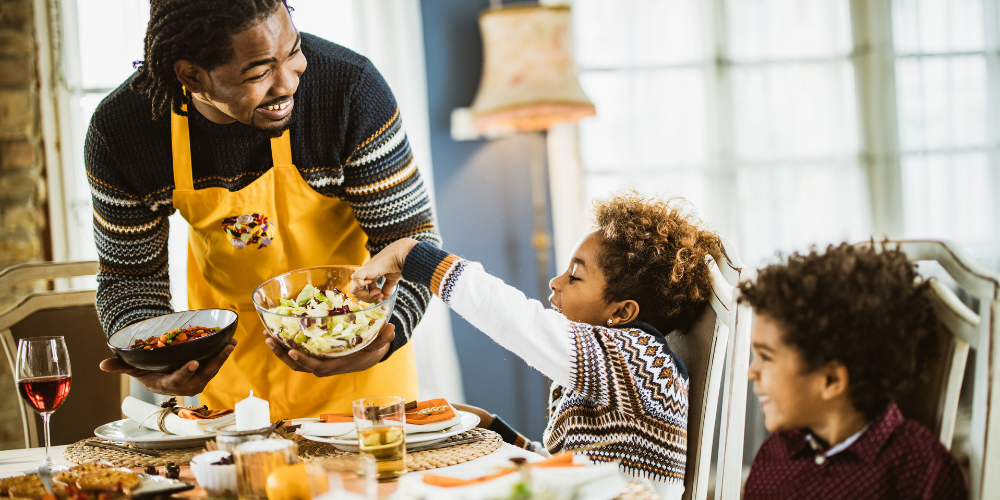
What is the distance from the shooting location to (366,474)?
73 centimetres

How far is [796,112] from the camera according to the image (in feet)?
9.65

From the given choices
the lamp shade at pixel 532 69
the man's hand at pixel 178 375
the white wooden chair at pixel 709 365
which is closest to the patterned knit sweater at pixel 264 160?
the man's hand at pixel 178 375

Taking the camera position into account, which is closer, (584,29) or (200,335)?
(200,335)

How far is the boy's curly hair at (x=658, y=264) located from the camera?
129 cm

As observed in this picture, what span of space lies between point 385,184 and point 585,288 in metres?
0.43

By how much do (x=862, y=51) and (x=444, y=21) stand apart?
5.53 feet

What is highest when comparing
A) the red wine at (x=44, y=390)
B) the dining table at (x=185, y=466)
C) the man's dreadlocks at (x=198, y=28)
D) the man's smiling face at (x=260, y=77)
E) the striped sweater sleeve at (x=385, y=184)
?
the man's dreadlocks at (x=198, y=28)

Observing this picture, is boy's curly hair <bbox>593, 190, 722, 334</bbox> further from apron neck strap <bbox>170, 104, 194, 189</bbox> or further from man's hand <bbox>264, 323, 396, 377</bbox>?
apron neck strap <bbox>170, 104, 194, 189</bbox>

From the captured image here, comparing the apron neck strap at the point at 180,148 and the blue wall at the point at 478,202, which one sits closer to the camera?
the apron neck strap at the point at 180,148

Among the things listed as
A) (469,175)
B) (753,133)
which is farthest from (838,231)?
(469,175)

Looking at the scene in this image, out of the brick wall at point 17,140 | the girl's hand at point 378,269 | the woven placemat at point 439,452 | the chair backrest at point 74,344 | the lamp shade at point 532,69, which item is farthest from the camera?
the brick wall at point 17,140

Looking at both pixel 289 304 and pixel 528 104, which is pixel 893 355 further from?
pixel 528 104

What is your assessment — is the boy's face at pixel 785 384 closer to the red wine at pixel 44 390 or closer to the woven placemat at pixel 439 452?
the woven placemat at pixel 439 452

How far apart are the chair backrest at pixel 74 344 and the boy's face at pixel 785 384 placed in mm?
1414
